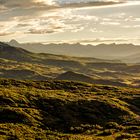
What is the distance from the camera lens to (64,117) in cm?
7188

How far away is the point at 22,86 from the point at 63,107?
24242 millimetres

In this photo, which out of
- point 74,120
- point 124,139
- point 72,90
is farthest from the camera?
point 72,90

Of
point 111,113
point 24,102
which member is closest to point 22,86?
point 24,102

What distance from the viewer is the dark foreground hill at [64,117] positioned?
59250 millimetres

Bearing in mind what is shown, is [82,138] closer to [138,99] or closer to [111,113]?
[111,113]

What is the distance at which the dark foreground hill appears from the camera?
59250mm

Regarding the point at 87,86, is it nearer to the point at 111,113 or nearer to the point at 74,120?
the point at 111,113

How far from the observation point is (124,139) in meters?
54.0

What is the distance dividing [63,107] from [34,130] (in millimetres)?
16521

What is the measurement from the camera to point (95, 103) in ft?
276

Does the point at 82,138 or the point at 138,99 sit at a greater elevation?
the point at 82,138

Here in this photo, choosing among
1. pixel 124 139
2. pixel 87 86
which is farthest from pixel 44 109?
pixel 87 86

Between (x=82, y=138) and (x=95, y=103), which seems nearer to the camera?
(x=82, y=138)

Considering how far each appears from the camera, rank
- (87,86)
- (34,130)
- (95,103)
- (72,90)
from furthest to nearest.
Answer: (87,86), (72,90), (95,103), (34,130)
